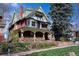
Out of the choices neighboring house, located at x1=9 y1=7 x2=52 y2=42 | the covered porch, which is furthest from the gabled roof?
the covered porch

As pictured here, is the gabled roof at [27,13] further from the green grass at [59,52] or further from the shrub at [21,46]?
the green grass at [59,52]

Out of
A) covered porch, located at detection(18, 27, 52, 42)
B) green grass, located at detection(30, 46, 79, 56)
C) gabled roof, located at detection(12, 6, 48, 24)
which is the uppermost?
gabled roof, located at detection(12, 6, 48, 24)

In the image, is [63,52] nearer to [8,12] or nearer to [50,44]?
[50,44]

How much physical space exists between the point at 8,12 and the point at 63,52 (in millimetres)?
1048

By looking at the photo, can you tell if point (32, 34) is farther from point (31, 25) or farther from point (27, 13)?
point (27, 13)

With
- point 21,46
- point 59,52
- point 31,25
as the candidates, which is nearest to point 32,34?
point 31,25

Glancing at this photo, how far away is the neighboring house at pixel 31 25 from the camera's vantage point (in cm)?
469

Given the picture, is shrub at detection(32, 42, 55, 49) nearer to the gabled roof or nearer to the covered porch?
the covered porch

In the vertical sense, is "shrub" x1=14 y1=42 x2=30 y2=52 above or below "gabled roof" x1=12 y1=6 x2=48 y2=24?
below

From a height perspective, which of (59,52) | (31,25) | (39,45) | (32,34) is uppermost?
(31,25)

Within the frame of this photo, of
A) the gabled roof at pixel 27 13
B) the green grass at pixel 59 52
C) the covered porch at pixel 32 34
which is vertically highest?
the gabled roof at pixel 27 13

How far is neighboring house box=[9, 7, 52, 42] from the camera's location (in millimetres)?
4688

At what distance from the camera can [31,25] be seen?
474 centimetres

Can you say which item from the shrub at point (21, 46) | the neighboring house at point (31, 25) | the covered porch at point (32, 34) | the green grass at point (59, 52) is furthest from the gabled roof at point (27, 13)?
the green grass at point (59, 52)
